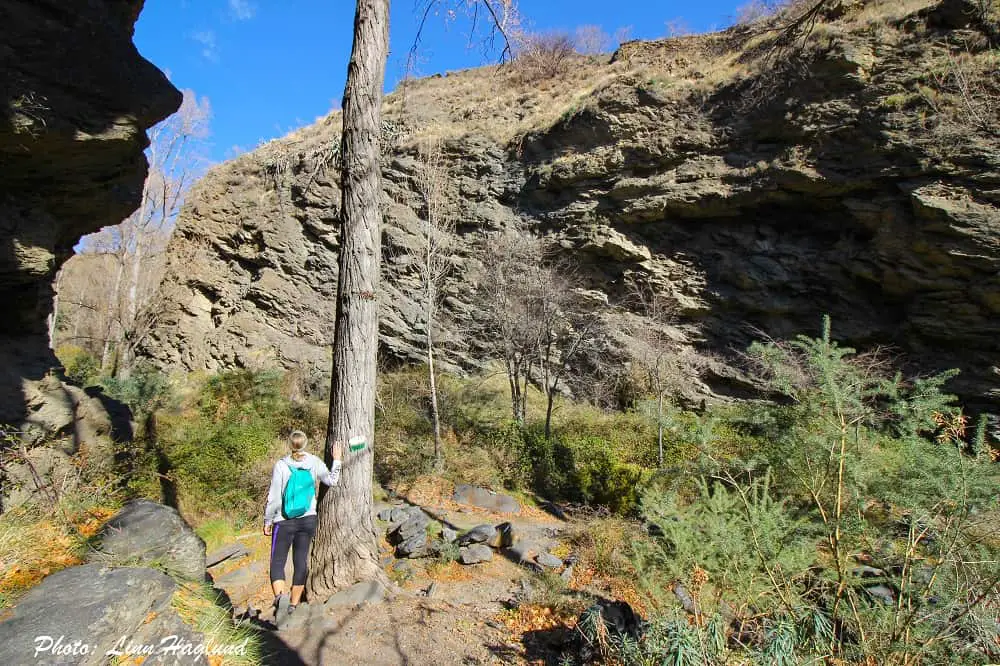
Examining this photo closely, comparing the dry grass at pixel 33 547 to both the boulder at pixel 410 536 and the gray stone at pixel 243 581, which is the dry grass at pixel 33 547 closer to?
the gray stone at pixel 243 581

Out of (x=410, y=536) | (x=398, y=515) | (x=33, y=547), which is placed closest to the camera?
(x=33, y=547)

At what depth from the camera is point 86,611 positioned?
227cm

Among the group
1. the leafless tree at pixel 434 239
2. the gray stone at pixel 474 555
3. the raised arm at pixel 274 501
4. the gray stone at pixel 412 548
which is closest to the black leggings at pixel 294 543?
the raised arm at pixel 274 501

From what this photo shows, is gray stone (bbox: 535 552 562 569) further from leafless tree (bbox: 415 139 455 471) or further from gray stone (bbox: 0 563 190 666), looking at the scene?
gray stone (bbox: 0 563 190 666)

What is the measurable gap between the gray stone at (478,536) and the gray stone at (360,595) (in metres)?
2.56

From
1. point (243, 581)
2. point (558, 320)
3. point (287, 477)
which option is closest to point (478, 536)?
point (243, 581)

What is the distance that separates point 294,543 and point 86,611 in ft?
7.97

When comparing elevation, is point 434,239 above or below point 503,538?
above

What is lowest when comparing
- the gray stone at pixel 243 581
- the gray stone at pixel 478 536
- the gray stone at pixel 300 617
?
the gray stone at pixel 243 581

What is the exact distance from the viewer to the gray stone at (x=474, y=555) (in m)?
6.43

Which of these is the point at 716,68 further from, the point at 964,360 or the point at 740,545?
the point at 740,545

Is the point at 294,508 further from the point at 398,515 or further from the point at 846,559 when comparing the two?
the point at 846,559

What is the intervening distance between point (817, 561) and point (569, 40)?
27529 millimetres

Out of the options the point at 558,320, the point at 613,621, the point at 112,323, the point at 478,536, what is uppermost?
the point at 558,320
